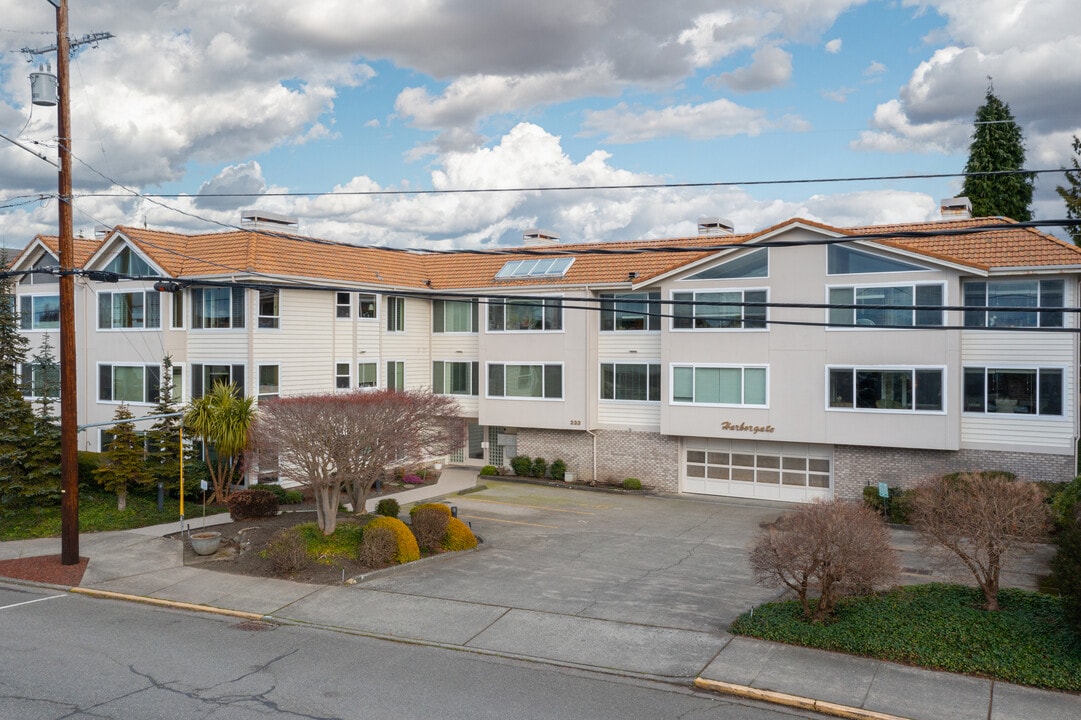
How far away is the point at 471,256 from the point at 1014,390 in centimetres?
2081

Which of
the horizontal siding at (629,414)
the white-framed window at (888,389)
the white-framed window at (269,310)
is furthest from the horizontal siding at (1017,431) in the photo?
the white-framed window at (269,310)

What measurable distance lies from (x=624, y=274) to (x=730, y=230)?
5.62m

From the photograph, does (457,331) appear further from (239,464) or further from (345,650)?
(345,650)

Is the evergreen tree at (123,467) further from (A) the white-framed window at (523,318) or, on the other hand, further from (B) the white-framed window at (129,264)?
(A) the white-framed window at (523,318)

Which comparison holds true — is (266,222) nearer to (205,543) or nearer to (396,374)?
(396,374)

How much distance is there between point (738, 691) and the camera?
38.6 feet

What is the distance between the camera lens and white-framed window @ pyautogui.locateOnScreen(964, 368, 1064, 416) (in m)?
24.1

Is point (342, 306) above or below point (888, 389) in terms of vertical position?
above

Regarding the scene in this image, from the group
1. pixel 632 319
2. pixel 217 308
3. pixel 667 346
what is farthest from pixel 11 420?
pixel 667 346

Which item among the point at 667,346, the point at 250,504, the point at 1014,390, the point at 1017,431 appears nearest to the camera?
the point at 250,504

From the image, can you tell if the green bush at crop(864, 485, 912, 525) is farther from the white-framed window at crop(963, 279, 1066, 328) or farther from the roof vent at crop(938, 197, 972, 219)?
the roof vent at crop(938, 197, 972, 219)

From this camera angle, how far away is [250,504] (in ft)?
78.3

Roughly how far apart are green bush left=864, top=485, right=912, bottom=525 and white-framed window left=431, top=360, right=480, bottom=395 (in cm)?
1526

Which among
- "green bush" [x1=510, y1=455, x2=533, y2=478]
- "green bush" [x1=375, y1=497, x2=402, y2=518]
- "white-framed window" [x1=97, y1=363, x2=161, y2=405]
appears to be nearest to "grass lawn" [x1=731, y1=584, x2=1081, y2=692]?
"green bush" [x1=375, y1=497, x2=402, y2=518]
